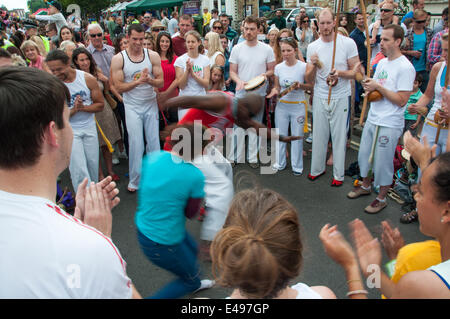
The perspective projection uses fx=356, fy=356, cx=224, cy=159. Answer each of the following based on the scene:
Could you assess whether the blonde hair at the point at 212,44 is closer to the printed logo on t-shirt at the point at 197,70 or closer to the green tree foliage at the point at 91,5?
the printed logo on t-shirt at the point at 197,70

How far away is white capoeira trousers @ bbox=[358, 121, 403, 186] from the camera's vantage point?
4.07 m

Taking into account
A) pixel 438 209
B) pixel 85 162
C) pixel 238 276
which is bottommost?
pixel 85 162

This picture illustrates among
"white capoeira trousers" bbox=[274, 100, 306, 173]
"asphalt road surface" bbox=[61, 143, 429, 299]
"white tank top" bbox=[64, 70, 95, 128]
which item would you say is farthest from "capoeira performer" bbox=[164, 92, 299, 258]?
"white capoeira trousers" bbox=[274, 100, 306, 173]

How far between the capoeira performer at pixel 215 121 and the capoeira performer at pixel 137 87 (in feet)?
6.32

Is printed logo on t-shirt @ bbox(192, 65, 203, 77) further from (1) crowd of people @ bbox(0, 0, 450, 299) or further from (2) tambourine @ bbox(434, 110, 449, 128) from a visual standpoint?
(2) tambourine @ bbox(434, 110, 449, 128)

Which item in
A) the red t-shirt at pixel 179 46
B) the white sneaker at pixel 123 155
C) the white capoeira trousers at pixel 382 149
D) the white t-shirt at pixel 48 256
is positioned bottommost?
the white sneaker at pixel 123 155

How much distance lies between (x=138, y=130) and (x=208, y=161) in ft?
7.00

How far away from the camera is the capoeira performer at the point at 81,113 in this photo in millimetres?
4051

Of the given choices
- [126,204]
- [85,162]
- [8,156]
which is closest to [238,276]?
[8,156]

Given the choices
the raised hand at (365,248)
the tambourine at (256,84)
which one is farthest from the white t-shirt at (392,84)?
the raised hand at (365,248)

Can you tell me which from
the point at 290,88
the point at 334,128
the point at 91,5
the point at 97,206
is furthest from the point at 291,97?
the point at 91,5

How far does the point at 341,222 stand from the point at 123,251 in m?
2.43

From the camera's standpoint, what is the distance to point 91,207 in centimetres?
151

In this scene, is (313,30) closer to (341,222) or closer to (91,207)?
(341,222)
